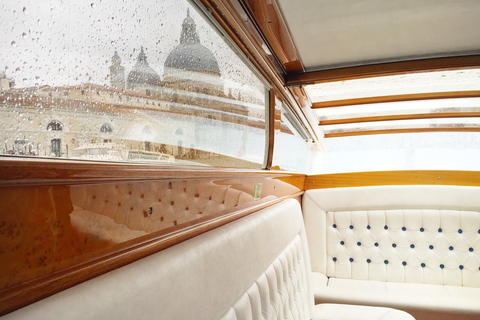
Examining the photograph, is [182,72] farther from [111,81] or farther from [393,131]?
[393,131]

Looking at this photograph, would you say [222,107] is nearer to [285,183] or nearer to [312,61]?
[312,61]

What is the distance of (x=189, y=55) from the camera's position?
3.64ft

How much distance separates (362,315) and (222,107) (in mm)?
1551

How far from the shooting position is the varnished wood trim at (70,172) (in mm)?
463

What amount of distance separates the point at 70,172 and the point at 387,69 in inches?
79.7

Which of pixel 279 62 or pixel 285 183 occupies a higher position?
pixel 279 62

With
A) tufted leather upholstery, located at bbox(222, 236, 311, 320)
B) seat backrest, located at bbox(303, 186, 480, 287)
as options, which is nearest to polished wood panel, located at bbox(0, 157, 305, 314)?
tufted leather upholstery, located at bbox(222, 236, 311, 320)

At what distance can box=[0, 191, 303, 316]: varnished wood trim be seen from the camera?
0.48 m

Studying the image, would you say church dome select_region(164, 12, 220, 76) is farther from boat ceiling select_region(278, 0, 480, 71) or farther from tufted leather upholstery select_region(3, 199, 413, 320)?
tufted leather upholstery select_region(3, 199, 413, 320)

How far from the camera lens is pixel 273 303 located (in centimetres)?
129

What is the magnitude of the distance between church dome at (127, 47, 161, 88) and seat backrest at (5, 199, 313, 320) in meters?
0.45

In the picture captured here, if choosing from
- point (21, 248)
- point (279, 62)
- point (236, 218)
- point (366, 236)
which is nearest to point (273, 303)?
point (236, 218)

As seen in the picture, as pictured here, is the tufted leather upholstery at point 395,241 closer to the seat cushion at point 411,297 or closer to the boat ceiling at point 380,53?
the seat cushion at point 411,297

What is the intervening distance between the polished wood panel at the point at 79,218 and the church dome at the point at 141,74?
0.24 metres
